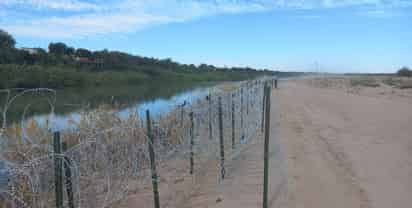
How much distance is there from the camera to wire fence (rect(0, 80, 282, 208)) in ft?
12.0

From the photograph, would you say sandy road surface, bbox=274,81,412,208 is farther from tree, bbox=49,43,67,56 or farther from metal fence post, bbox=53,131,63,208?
tree, bbox=49,43,67,56

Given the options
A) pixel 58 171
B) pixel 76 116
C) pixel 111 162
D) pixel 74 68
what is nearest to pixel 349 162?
pixel 111 162

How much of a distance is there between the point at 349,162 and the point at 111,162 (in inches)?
188

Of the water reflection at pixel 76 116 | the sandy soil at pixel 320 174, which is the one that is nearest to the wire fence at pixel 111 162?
the sandy soil at pixel 320 174

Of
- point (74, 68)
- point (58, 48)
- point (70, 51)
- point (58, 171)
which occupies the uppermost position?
point (58, 48)

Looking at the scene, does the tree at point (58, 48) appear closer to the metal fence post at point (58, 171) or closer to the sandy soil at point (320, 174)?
the sandy soil at point (320, 174)

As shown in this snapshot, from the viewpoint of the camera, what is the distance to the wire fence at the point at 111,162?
3668 mm

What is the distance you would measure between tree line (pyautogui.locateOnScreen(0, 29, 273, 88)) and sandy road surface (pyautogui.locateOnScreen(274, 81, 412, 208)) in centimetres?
3072

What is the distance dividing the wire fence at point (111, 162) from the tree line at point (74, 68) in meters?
29.3

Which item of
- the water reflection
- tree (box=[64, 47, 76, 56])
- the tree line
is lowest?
the water reflection

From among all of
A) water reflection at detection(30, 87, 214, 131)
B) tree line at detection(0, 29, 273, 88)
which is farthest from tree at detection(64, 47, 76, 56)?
water reflection at detection(30, 87, 214, 131)

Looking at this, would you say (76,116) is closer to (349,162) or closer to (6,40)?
(349,162)

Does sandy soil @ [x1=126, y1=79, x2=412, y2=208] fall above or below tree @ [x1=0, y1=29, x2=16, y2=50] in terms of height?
below

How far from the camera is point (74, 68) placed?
2488 inches
